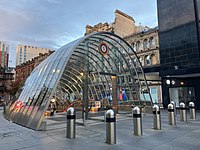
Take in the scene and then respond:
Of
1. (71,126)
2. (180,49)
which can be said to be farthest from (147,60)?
(71,126)

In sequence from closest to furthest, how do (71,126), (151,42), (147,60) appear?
(71,126) → (151,42) → (147,60)

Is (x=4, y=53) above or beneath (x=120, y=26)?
above

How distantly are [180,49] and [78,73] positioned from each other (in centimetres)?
1332

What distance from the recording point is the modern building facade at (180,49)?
18.0 meters

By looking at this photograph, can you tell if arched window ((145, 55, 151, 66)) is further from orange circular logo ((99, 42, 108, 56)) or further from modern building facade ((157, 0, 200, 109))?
orange circular logo ((99, 42, 108, 56))

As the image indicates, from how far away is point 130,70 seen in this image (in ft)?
60.0

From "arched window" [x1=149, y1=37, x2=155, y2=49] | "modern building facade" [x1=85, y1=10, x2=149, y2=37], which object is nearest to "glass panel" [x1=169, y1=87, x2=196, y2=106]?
"arched window" [x1=149, y1=37, x2=155, y2=49]

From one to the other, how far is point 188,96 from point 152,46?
1541cm

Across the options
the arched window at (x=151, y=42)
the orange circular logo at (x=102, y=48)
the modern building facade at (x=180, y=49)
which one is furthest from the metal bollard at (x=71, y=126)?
the arched window at (x=151, y=42)

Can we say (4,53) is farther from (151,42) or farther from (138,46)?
(151,42)

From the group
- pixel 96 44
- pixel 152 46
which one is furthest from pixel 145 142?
pixel 152 46

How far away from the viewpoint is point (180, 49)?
19.1 metres

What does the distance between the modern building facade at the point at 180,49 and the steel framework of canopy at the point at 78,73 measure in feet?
11.7

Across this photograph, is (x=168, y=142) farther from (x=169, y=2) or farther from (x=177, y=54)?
(x=169, y=2)
